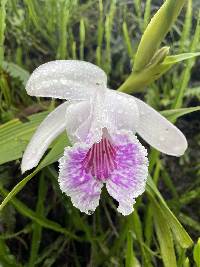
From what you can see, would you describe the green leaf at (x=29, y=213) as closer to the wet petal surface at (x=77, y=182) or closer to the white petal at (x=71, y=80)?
the wet petal surface at (x=77, y=182)

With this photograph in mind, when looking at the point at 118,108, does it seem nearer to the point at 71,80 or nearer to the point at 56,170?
the point at 71,80

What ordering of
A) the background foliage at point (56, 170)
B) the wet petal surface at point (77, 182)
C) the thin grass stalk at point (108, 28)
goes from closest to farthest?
the wet petal surface at point (77, 182) → the background foliage at point (56, 170) → the thin grass stalk at point (108, 28)

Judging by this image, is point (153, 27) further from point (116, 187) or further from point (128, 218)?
point (128, 218)

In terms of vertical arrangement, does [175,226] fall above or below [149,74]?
below

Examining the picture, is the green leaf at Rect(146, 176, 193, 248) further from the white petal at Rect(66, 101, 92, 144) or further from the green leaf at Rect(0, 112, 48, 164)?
the green leaf at Rect(0, 112, 48, 164)

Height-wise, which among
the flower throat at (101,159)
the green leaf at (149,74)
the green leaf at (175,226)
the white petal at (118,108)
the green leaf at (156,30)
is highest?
the green leaf at (156,30)

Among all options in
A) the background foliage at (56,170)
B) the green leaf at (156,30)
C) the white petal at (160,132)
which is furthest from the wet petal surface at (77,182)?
the green leaf at (156,30)

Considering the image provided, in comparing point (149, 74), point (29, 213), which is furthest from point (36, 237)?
point (149, 74)
